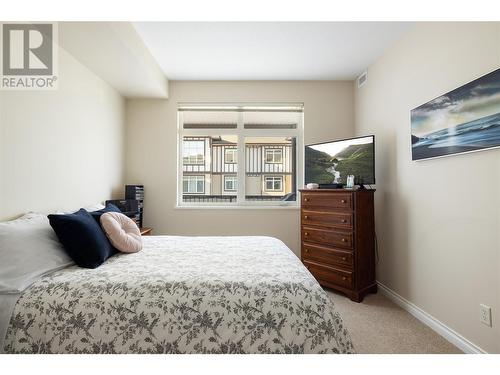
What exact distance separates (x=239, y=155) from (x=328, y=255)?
183 cm

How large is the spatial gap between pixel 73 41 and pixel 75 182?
1.26m

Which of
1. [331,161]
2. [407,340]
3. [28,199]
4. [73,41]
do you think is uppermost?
[73,41]

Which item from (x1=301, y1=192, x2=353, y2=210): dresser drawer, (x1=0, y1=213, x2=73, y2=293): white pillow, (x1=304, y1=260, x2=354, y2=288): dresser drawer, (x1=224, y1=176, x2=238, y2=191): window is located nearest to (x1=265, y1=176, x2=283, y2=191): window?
(x1=224, y1=176, x2=238, y2=191): window

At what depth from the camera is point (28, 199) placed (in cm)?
189

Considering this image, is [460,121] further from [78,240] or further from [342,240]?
[78,240]

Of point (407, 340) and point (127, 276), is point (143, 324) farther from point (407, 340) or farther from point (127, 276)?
point (407, 340)

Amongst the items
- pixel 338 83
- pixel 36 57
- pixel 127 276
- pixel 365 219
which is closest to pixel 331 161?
pixel 365 219

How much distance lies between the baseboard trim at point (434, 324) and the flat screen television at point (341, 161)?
1197 millimetres

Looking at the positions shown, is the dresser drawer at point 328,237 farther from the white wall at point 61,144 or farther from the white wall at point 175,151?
the white wall at point 61,144

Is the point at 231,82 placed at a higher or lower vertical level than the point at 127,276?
higher

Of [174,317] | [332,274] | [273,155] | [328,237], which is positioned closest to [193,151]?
[273,155]

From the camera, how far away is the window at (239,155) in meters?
3.68
